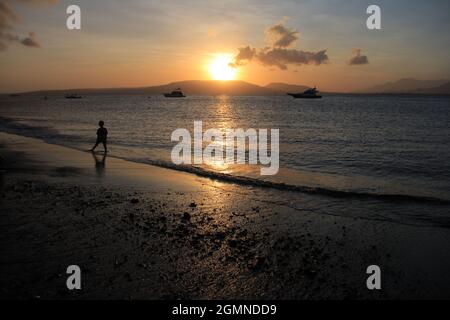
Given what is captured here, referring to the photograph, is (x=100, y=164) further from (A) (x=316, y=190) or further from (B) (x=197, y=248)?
(B) (x=197, y=248)

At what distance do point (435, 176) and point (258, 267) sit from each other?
1628 centimetres

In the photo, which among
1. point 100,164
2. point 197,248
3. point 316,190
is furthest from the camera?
point 100,164

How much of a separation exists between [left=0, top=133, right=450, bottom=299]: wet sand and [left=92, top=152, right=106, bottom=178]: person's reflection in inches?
127

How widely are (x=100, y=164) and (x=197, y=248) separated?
13.6 meters

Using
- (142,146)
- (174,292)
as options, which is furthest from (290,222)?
(142,146)

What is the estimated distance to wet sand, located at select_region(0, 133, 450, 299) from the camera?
23.0 ft

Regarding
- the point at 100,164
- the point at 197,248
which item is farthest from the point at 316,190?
the point at 100,164

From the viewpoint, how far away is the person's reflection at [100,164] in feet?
59.1

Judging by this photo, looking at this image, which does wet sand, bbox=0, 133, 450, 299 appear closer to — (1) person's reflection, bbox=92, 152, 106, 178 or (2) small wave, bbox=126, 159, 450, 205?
(2) small wave, bbox=126, 159, 450, 205

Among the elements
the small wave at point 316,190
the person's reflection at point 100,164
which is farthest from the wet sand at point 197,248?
the person's reflection at point 100,164

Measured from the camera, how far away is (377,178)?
19422 mm

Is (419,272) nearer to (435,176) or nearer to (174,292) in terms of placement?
(174,292)

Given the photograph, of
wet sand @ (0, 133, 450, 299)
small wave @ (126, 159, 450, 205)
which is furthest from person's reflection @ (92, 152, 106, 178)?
small wave @ (126, 159, 450, 205)

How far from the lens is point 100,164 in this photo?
20.7 m
